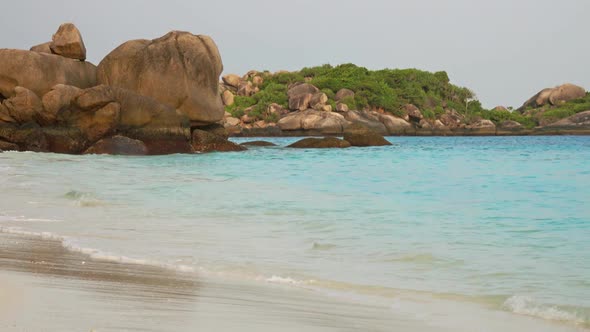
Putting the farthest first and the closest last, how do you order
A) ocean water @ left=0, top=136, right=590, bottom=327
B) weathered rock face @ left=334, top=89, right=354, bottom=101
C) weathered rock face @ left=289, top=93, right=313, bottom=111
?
weathered rock face @ left=334, top=89, right=354, bottom=101 → weathered rock face @ left=289, top=93, right=313, bottom=111 → ocean water @ left=0, top=136, right=590, bottom=327

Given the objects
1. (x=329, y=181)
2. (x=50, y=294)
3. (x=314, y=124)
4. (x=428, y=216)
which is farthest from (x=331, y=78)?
(x=50, y=294)

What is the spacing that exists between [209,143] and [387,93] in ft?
172

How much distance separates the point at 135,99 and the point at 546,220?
17.5 m

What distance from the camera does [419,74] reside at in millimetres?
85688

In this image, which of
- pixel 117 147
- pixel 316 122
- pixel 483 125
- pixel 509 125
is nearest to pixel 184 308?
pixel 117 147

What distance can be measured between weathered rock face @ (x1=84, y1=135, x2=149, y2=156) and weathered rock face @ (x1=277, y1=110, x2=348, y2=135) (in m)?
34.9

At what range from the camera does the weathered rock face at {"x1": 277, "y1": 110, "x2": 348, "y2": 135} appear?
56.8m

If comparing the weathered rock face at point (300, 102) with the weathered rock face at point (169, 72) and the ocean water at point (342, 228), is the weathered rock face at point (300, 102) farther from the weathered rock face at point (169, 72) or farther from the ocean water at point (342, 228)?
the ocean water at point (342, 228)

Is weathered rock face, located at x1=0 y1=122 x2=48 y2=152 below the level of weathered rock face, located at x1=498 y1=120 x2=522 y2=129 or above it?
below

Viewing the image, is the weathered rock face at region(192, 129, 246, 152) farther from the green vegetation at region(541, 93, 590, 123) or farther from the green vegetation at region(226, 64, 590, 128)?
the green vegetation at region(541, 93, 590, 123)

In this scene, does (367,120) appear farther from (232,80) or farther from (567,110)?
(567,110)

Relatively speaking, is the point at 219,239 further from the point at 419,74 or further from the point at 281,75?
the point at 419,74

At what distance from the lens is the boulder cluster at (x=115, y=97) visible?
2238 cm

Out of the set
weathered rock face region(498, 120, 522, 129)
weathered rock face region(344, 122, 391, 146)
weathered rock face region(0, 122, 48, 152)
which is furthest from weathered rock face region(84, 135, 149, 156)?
weathered rock face region(498, 120, 522, 129)
